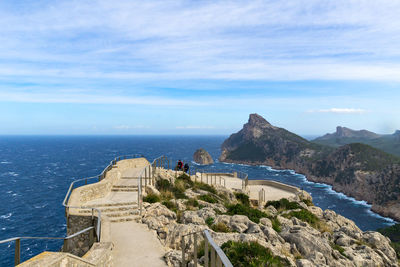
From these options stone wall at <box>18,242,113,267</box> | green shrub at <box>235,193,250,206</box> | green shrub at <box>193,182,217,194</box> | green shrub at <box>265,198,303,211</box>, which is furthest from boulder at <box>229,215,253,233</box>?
green shrub at <box>235,193,250,206</box>

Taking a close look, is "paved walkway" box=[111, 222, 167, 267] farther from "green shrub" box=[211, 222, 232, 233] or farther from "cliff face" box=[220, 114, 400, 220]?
"cliff face" box=[220, 114, 400, 220]

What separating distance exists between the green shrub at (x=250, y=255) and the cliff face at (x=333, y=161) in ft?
264

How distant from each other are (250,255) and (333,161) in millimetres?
120103

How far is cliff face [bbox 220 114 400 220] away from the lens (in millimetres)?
77375

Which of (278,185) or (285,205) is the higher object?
(285,205)

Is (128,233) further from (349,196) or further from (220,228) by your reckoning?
(349,196)

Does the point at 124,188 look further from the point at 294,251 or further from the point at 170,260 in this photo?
the point at 294,251

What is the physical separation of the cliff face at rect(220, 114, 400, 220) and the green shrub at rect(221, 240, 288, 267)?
264 ft

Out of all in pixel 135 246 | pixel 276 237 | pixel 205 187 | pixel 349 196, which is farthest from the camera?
pixel 349 196

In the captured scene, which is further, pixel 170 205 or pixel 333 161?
pixel 333 161

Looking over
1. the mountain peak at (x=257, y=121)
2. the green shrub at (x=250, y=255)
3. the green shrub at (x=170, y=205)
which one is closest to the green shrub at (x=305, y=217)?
the green shrub at (x=170, y=205)

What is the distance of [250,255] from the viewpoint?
311 inches

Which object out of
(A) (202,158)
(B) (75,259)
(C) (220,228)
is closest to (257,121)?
(A) (202,158)

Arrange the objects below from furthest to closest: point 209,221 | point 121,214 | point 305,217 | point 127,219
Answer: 1. point 305,217
2. point 121,214
3. point 127,219
4. point 209,221
